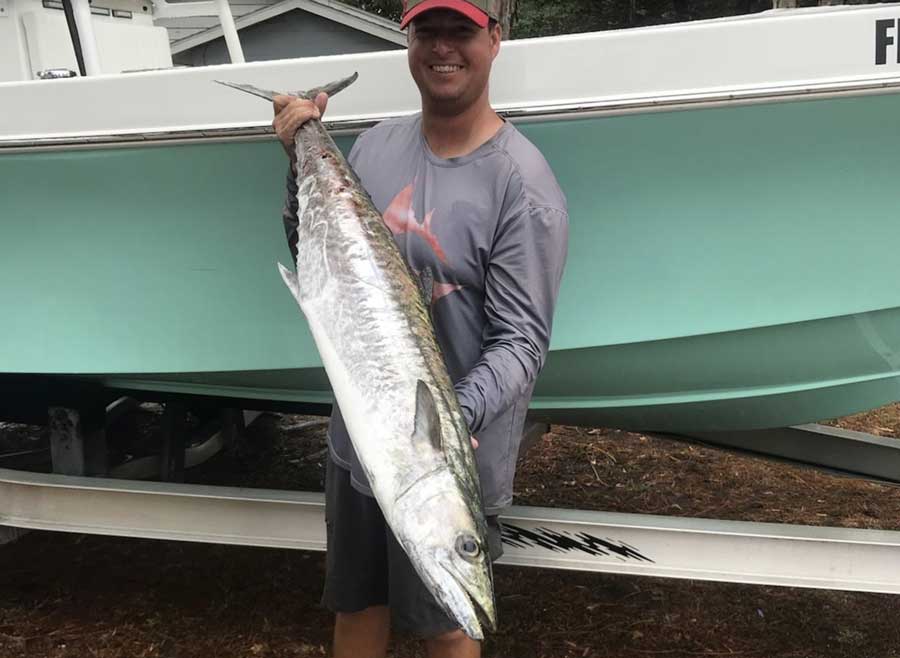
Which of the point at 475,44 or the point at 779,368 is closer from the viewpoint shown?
the point at 475,44

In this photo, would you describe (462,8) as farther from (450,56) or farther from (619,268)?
(619,268)

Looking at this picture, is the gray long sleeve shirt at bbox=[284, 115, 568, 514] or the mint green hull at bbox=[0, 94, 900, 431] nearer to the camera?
the gray long sleeve shirt at bbox=[284, 115, 568, 514]

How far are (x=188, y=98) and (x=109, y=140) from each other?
0.27 m

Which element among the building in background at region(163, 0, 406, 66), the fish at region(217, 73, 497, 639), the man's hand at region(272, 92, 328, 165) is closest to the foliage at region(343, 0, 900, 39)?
the building in background at region(163, 0, 406, 66)

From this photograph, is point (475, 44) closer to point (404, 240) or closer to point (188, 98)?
point (404, 240)

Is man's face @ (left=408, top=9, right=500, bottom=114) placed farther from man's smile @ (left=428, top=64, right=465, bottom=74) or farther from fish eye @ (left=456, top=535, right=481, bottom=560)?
fish eye @ (left=456, top=535, right=481, bottom=560)

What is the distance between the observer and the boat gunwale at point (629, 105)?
86.8 inches

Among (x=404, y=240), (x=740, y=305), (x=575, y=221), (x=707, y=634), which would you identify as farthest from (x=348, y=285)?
(x=707, y=634)

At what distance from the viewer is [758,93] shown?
7.29 feet

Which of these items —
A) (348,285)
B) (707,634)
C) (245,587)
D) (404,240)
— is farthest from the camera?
(245,587)

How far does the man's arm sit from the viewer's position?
1717 millimetres

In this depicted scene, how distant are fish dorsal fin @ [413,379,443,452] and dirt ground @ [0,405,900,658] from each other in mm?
1658

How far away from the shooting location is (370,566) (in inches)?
83.0

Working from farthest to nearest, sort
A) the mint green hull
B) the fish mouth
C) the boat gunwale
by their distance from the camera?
the mint green hull, the boat gunwale, the fish mouth
